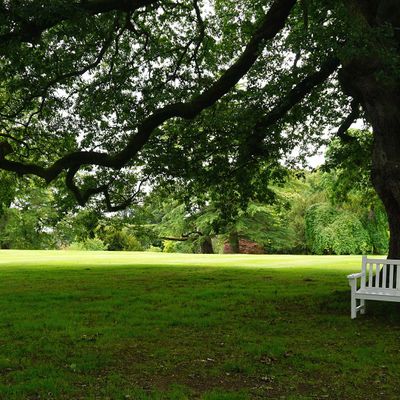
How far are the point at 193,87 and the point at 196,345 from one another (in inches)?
283

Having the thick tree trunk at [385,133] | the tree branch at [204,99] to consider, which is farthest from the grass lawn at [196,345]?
the tree branch at [204,99]

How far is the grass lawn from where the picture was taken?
20.0ft

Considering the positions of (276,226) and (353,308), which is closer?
(353,308)

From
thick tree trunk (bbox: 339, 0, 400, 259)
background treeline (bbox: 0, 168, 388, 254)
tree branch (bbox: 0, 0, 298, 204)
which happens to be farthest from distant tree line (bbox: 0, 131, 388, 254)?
thick tree trunk (bbox: 339, 0, 400, 259)

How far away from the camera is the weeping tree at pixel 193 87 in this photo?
31.1 ft

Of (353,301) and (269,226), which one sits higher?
(269,226)

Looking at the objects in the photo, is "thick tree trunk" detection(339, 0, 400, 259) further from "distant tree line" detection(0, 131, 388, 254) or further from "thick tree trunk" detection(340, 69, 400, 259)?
"distant tree line" detection(0, 131, 388, 254)

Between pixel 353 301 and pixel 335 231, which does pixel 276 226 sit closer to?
pixel 335 231

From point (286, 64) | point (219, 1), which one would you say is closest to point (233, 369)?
point (286, 64)

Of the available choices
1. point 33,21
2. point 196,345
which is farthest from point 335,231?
point 33,21

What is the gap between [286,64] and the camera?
41.1ft

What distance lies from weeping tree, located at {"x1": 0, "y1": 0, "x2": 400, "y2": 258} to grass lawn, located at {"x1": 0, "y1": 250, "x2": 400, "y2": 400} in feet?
9.11

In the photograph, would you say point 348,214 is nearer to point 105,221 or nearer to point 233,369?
point 105,221

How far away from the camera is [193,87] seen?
43.4 ft
